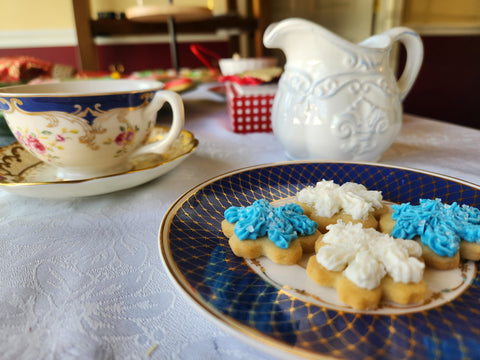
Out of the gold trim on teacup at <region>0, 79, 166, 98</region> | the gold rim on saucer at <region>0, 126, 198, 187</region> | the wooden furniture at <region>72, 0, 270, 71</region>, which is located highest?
the wooden furniture at <region>72, 0, 270, 71</region>

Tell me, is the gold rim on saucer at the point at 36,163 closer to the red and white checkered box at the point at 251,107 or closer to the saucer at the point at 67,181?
the saucer at the point at 67,181

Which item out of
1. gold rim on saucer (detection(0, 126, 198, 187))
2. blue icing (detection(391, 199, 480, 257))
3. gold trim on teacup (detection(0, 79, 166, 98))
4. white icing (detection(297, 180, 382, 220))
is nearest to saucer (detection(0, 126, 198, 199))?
gold rim on saucer (detection(0, 126, 198, 187))

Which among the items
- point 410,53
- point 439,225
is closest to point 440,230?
point 439,225

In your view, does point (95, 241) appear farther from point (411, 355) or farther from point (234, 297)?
point (411, 355)

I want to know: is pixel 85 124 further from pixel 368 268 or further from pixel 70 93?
pixel 368 268

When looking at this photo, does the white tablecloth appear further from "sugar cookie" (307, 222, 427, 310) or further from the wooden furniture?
the wooden furniture

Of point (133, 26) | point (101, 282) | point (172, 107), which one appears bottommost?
point (101, 282)
